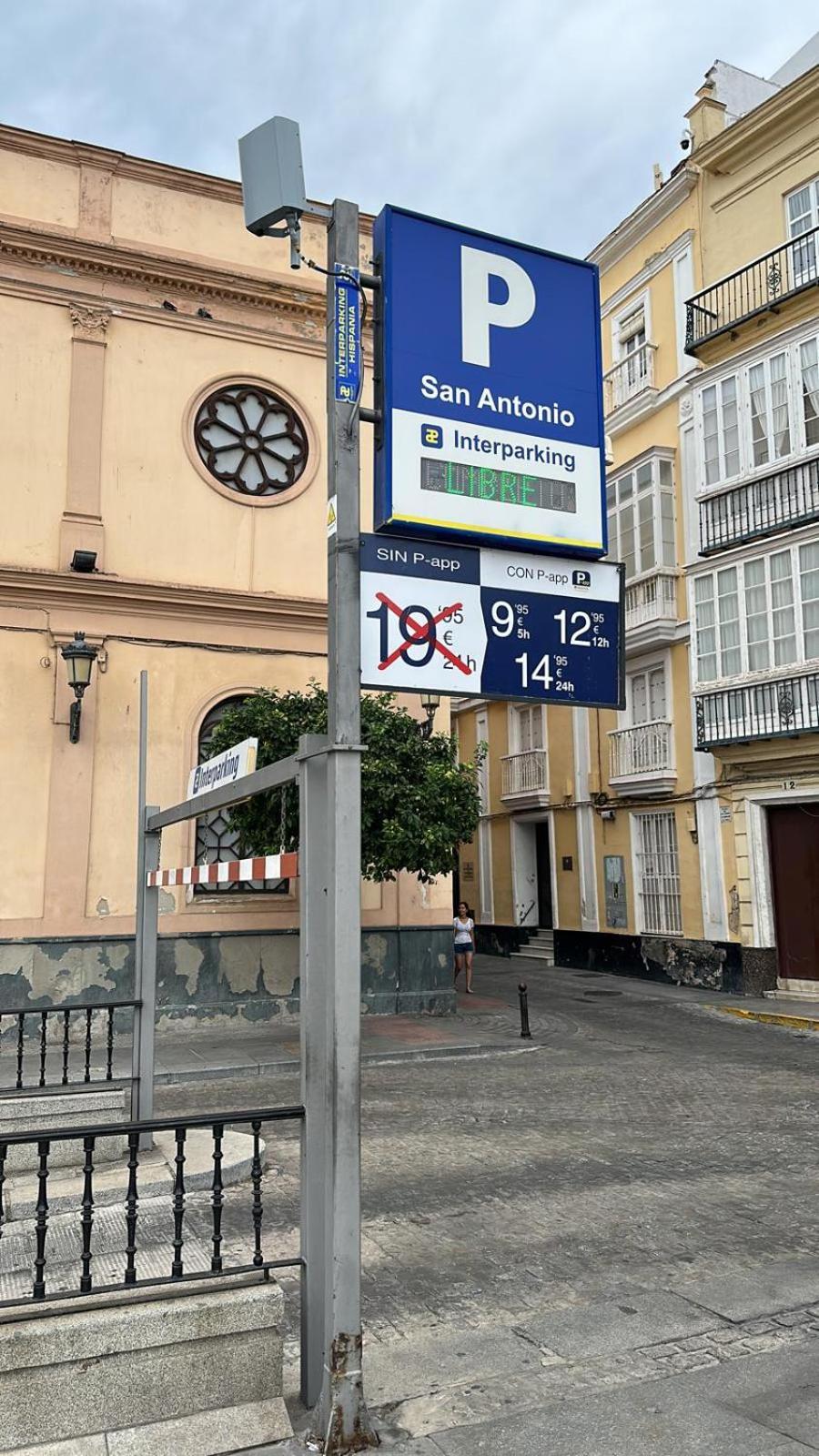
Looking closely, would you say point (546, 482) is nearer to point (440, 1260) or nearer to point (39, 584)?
point (440, 1260)

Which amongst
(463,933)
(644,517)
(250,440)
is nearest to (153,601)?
(250,440)

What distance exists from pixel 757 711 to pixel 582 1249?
13.0 meters

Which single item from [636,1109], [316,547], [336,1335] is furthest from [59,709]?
[336,1335]

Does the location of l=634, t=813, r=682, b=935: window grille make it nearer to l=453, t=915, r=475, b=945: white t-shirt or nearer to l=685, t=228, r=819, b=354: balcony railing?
l=453, t=915, r=475, b=945: white t-shirt

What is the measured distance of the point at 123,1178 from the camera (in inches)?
243

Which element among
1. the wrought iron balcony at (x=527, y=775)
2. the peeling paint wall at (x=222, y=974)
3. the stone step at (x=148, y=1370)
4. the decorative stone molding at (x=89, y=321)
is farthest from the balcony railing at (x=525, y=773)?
the stone step at (x=148, y=1370)

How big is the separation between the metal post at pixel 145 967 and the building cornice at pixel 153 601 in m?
7.15

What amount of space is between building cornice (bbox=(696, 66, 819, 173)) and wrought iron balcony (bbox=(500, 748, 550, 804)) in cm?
1245

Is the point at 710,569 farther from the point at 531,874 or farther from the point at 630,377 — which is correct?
the point at 531,874

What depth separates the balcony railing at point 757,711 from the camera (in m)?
16.5

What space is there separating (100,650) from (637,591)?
10940 millimetres

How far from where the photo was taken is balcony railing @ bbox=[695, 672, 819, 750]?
16.5 m

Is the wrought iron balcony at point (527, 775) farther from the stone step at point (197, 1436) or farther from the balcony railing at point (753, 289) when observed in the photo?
the stone step at point (197, 1436)

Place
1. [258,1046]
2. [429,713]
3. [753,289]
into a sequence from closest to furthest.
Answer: [258,1046]
[429,713]
[753,289]
